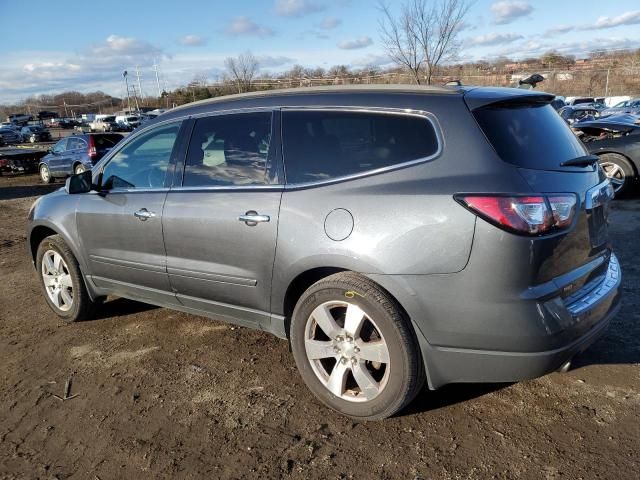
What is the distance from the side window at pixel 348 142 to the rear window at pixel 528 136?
300 millimetres

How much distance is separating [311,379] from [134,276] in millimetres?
1748

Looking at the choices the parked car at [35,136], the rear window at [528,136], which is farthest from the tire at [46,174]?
the parked car at [35,136]

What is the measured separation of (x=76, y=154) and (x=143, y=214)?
555 inches

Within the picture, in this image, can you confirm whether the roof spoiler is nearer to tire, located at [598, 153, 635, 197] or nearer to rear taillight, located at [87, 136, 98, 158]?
tire, located at [598, 153, 635, 197]

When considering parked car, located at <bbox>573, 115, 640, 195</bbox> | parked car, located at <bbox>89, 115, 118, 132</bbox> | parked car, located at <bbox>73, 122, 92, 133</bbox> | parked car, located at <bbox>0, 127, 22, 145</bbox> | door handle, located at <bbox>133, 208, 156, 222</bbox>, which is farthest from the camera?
parked car, located at <bbox>73, 122, 92, 133</bbox>

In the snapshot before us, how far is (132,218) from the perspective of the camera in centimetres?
388

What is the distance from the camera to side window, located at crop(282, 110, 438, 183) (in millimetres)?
2719

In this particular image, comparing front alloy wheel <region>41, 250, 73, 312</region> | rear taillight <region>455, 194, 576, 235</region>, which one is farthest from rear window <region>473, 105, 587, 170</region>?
front alloy wheel <region>41, 250, 73, 312</region>

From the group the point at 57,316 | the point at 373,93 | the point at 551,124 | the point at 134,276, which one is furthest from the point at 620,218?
the point at 57,316

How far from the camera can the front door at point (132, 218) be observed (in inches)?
149

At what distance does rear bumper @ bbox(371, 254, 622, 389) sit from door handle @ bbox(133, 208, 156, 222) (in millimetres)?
1863

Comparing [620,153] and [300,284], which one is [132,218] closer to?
[300,284]

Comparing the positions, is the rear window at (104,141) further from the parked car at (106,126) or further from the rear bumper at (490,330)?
the parked car at (106,126)

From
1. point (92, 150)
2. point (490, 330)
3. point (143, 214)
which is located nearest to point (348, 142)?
point (490, 330)
